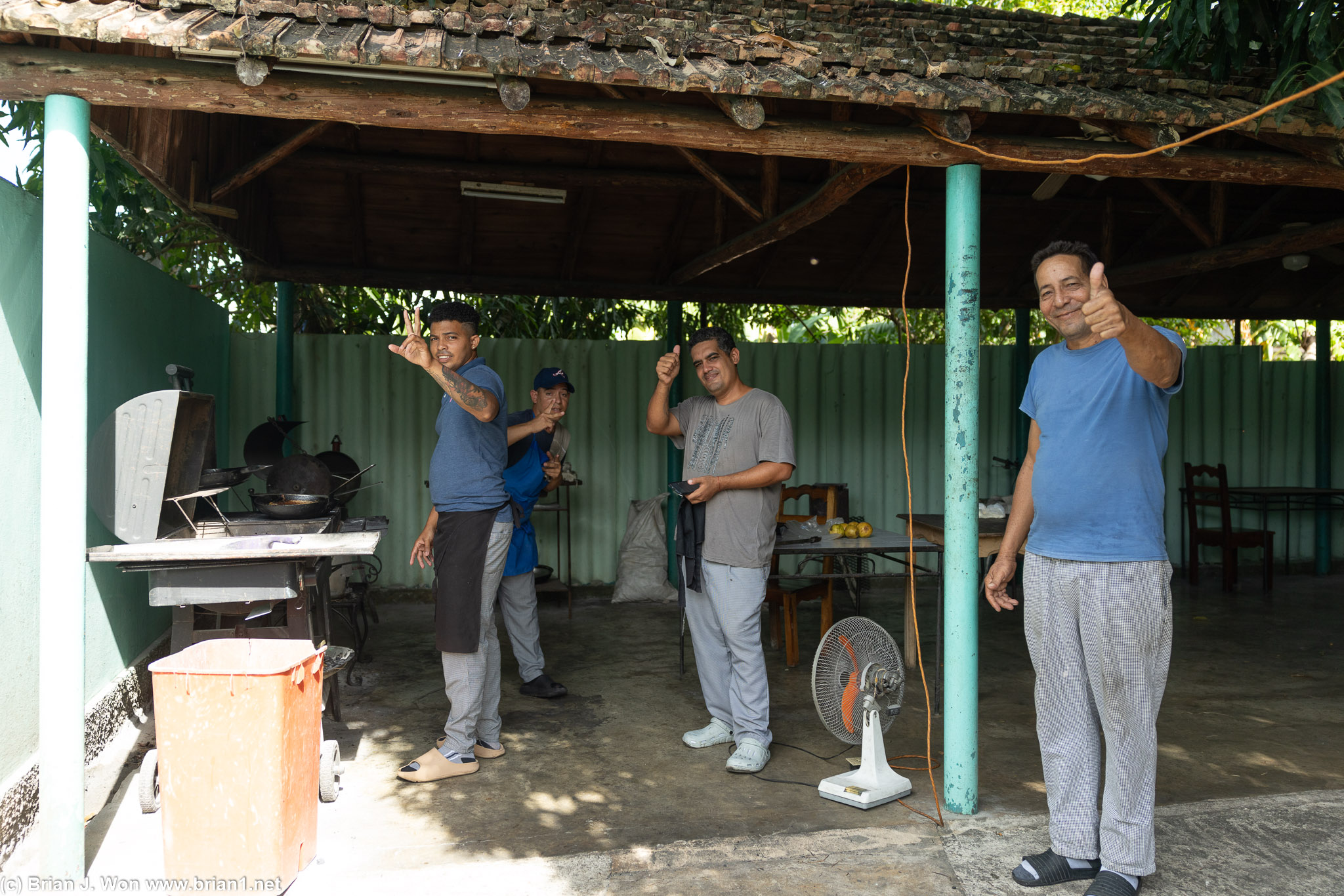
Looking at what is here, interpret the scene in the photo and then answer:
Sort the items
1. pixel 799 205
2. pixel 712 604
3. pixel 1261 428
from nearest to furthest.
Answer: pixel 712 604 → pixel 799 205 → pixel 1261 428

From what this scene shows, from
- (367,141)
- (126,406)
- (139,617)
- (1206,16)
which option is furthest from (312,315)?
(1206,16)

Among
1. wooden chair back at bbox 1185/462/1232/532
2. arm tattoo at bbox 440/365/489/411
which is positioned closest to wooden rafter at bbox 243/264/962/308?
wooden chair back at bbox 1185/462/1232/532

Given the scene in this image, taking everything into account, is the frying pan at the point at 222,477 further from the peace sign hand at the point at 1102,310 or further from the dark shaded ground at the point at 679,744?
the peace sign hand at the point at 1102,310

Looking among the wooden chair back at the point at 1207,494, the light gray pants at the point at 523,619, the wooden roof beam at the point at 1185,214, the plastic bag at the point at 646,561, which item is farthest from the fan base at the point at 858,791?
the wooden chair back at the point at 1207,494

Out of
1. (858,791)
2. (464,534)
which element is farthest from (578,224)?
(858,791)

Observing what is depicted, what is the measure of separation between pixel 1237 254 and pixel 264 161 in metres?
6.76

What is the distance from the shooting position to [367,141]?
6.74 metres

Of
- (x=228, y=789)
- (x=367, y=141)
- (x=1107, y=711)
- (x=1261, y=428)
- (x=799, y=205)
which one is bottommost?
(x=228, y=789)

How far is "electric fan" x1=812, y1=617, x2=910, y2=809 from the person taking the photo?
395cm

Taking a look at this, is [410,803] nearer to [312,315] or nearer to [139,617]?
[139,617]

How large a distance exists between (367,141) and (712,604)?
4.48 meters

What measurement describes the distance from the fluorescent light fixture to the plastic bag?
2.92m

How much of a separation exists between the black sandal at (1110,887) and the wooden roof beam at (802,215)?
3.03 meters

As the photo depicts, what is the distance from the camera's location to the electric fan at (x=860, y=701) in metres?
3.95
